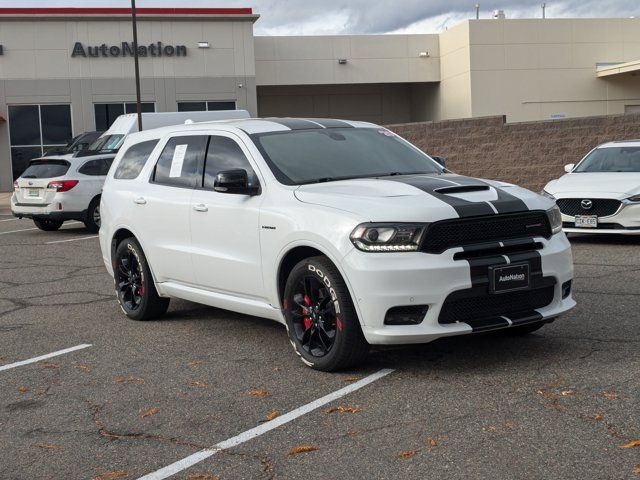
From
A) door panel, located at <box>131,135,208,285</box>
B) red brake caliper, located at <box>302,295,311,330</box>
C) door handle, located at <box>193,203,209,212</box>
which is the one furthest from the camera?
door panel, located at <box>131,135,208,285</box>

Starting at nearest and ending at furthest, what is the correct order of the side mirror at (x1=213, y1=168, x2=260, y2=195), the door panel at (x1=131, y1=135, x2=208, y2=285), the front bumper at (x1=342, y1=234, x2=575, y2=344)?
1. the front bumper at (x1=342, y1=234, x2=575, y2=344)
2. the side mirror at (x1=213, y1=168, x2=260, y2=195)
3. the door panel at (x1=131, y1=135, x2=208, y2=285)

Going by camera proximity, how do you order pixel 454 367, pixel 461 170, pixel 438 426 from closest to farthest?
pixel 438 426 < pixel 454 367 < pixel 461 170

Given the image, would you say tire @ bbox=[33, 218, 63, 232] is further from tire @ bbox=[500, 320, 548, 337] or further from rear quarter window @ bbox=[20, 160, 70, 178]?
tire @ bbox=[500, 320, 548, 337]

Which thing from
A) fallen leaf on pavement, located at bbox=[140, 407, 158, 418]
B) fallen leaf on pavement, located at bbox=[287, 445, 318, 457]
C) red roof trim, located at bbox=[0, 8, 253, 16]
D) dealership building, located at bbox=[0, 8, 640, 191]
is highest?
red roof trim, located at bbox=[0, 8, 253, 16]

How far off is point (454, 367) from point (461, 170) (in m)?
16.3

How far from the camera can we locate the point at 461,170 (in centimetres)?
2194

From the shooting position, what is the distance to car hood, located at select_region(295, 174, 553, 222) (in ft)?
18.9

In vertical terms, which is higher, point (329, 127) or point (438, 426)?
point (329, 127)

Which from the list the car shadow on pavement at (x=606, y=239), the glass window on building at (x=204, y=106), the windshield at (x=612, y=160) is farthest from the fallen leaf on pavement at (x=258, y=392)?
the glass window on building at (x=204, y=106)

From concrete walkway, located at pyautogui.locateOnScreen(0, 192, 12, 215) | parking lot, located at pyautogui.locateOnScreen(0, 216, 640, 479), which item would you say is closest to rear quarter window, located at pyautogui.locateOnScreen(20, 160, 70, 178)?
concrete walkway, located at pyautogui.locateOnScreen(0, 192, 12, 215)

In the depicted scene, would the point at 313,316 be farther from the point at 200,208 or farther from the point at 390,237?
the point at 200,208

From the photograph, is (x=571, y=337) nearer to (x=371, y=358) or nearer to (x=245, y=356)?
(x=371, y=358)

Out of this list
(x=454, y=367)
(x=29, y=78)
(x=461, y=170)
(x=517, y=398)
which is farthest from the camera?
(x=29, y=78)

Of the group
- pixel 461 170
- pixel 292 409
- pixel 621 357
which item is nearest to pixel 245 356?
pixel 292 409
